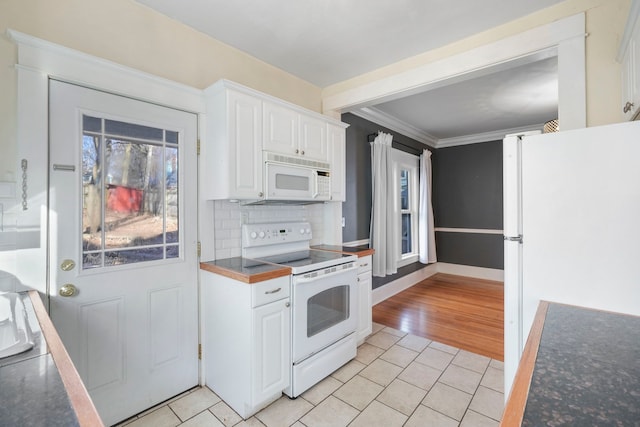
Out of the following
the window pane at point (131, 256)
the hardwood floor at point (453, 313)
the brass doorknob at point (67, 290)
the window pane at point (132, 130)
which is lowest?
the hardwood floor at point (453, 313)

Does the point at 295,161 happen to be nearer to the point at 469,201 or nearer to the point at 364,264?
the point at 364,264

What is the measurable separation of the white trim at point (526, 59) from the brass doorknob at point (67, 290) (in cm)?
263

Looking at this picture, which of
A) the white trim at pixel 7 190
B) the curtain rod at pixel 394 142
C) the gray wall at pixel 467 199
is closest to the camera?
the white trim at pixel 7 190

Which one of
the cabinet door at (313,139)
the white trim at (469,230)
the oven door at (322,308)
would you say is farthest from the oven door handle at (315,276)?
the white trim at (469,230)

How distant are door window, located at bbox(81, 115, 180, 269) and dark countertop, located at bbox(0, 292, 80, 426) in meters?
1.02

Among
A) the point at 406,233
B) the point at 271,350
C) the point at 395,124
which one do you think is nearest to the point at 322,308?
the point at 271,350

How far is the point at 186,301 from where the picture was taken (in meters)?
2.11

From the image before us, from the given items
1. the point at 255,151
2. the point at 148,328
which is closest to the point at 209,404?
the point at 148,328

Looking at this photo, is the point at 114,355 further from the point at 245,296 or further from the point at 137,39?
the point at 137,39

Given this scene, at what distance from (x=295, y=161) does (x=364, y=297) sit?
4.60ft

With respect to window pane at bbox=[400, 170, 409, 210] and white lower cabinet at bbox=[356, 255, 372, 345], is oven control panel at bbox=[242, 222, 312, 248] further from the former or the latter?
window pane at bbox=[400, 170, 409, 210]

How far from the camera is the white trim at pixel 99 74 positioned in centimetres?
150

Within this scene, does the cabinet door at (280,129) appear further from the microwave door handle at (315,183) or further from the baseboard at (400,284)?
the baseboard at (400,284)

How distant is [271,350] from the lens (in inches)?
74.8
